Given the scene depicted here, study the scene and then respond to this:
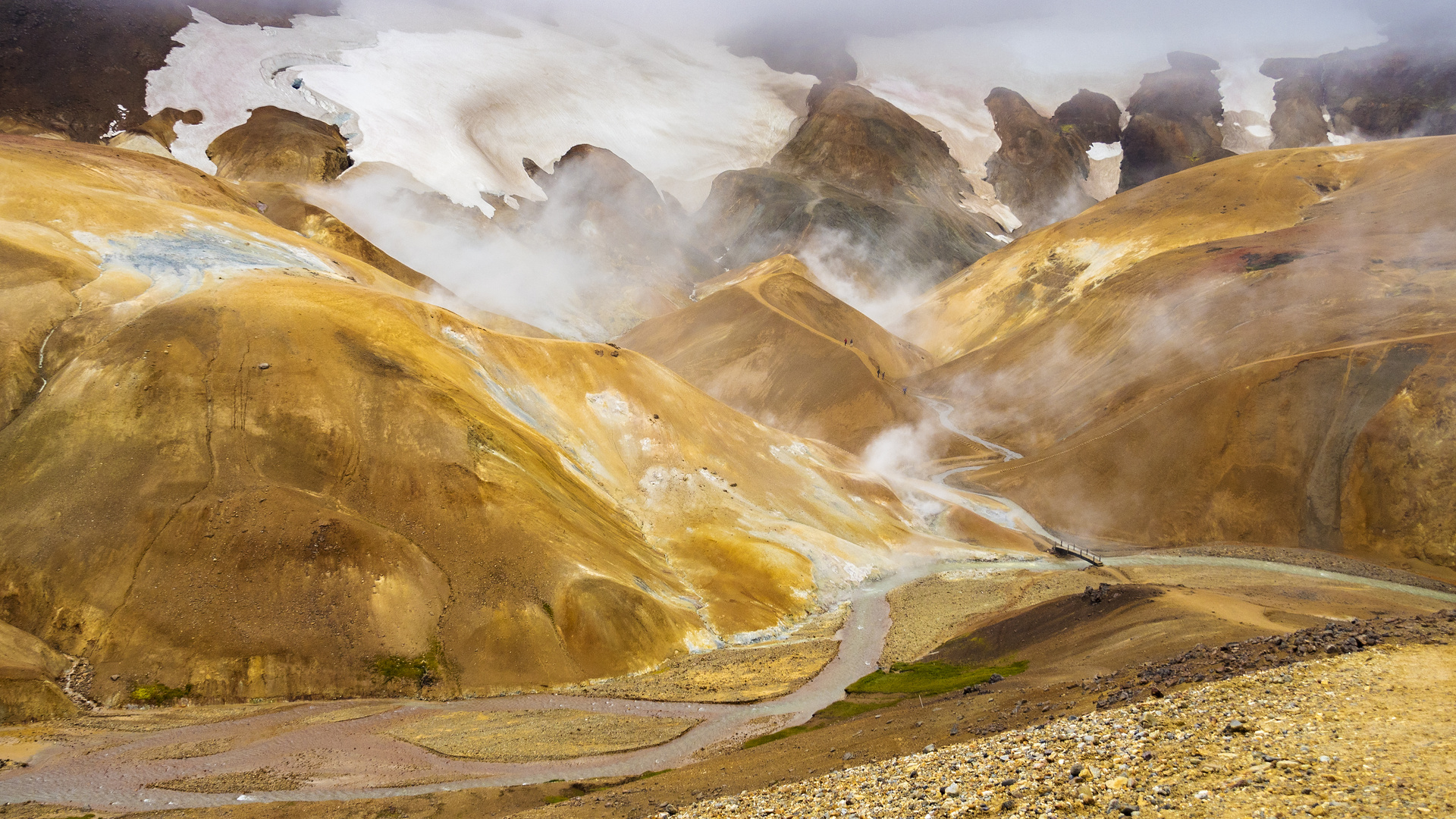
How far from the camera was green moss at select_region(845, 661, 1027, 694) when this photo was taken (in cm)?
3891

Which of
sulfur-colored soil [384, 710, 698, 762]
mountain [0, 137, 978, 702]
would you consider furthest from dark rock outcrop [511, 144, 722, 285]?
sulfur-colored soil [384, 710, 698, 762]

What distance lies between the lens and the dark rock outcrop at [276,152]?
125 metres

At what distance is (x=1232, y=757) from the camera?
52.3 feet

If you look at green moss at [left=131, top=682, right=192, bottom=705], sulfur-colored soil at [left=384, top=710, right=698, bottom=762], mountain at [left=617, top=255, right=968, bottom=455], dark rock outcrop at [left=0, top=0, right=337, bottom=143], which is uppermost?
dark rock outcrop at [left=0, top=0, right=337, bottom=143]

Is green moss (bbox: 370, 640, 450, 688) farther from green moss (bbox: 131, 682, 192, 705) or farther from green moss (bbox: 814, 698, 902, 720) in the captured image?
green moss (bbox: 814, 698, 902, 720)

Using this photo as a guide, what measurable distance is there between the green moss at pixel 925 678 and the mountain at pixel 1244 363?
48.9m

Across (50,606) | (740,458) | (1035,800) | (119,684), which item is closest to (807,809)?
(1035,800)

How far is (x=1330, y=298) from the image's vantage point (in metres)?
94.2

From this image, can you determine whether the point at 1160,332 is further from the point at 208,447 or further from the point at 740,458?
the point at 208,447

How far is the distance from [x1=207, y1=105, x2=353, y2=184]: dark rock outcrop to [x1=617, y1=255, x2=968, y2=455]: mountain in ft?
180

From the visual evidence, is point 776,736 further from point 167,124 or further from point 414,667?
point 167,124

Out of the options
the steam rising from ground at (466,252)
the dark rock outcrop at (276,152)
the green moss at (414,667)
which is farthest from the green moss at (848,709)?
the dark rock outcrop at (276,152)

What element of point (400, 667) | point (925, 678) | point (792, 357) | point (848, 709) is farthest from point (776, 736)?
point (792, 357)

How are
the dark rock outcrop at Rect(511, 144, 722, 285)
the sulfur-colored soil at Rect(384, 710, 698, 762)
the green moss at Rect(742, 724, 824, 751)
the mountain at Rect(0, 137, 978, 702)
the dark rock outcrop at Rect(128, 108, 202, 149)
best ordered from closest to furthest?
the sulfur-colored soil at Rect(384, 710, 698, 762), the green moss at Rect(742, 724, 824, 751), the mountain at Rect(0, 137, 978, 702), the dark rock outcrop at Rect(128, 108, 202, 149), the dark rock outcrop at Rect(511, 144, 722, 285)
